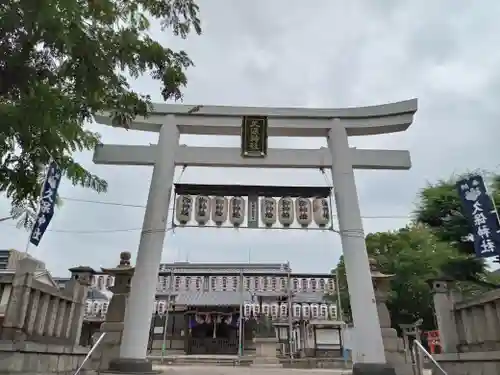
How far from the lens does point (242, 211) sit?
32.8ft

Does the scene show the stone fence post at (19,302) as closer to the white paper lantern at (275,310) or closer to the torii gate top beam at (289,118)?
the torii gate top beam at (289,118)

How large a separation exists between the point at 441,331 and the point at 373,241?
49.9ft

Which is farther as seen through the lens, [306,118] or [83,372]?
[306,118]

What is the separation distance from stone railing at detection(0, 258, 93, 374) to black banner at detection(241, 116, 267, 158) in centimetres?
529

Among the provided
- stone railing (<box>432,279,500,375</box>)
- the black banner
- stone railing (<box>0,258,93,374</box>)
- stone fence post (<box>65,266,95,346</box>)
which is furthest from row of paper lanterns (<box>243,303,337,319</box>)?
stone railing (<box>0,258,93,374</box>)

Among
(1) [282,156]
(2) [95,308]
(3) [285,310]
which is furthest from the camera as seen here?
(2) [95,308]

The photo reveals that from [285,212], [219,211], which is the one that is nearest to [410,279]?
[285,212]

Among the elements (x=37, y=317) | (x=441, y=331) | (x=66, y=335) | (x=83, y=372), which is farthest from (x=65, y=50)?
(x=441, y=331)

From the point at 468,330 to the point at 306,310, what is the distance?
1430 cm

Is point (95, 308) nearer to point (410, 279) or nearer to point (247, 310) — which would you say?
point (247, 310)

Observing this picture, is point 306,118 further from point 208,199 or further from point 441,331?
point 441,331

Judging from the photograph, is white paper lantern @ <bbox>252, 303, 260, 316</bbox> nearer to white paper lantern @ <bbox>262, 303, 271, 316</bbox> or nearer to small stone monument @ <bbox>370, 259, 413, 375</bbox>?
white paper lantern @ <bbox>262, 303, 271, 316</bbox>

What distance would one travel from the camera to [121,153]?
32.5ft

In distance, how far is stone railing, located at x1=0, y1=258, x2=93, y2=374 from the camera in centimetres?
464
